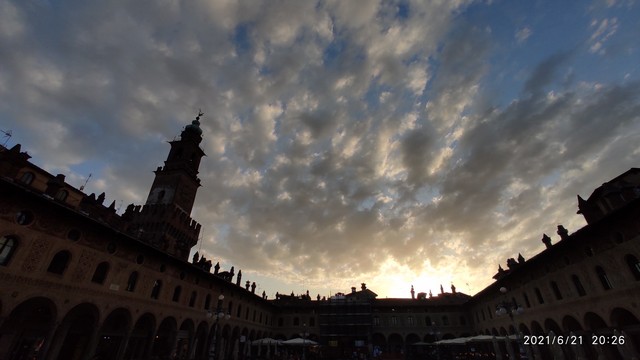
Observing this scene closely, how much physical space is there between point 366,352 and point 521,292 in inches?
1040

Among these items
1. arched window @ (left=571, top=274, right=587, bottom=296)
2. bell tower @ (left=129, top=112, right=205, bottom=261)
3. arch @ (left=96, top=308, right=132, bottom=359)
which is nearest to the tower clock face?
bell tower @ (left=129, top=112, right=205, bottom=261)

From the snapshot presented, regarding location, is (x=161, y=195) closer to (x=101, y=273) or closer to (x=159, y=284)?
(x=159, y=284)

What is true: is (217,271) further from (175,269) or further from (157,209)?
(157,209)

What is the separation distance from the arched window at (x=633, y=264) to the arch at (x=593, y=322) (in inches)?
204

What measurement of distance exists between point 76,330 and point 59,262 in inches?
272

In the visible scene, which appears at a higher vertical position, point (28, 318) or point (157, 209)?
point (157, 209)

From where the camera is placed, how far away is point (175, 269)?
25438 mm

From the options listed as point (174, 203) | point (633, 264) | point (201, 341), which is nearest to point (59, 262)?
point (201, 341)

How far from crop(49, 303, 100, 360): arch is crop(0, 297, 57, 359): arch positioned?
3.37 ft

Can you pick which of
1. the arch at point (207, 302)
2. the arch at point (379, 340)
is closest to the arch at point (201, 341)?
the arch at point (207, 302)

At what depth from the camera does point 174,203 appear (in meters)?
40.1

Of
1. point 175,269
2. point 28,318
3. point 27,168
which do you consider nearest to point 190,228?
point 175,269

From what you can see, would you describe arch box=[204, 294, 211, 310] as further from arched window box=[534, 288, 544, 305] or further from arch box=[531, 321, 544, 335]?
arch box=[531, 321, 544, 335]

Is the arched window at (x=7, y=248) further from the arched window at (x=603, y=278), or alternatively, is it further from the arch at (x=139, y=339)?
the arched window at (x=603, y=278)
